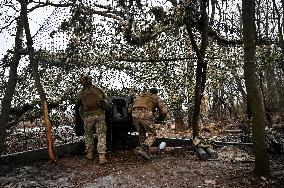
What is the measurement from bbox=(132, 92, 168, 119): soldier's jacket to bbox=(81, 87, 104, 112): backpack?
907mm

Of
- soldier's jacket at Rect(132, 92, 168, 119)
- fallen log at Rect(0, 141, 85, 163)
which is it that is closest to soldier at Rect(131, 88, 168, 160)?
soldier's jacket at Rect(132, 92, 168, 119)

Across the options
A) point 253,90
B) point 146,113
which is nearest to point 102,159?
point 146,113

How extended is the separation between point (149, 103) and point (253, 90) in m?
3.32

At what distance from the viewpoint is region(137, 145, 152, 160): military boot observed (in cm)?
931

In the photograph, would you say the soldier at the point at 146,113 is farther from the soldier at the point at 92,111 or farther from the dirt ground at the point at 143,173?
the soldier at the point at 92,111

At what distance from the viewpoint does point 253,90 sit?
24.1ft

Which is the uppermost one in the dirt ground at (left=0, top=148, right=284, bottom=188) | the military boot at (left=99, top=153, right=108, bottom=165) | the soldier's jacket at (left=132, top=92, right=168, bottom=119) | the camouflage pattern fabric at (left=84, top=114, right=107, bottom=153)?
the soldier's jacket at (left=132, top=92, right=168, bottom=119)

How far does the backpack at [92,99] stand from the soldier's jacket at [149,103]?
2.98 feet

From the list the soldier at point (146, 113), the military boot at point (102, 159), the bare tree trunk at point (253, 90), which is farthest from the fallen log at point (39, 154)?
the bare tree trunk at point (253, 90)

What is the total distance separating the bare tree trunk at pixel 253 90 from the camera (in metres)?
7.22

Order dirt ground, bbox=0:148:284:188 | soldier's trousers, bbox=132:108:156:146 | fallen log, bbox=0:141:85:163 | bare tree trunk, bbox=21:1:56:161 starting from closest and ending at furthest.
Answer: dirt ground, bbox=0:148:284:188
bare tree trunk, bbox=21:1:56:161
fallen log, bbox=0:141:85:163
soldier's trousers, bbox=132:108:156:146

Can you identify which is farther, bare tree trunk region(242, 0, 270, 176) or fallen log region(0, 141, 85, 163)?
fallen log region(0, 141, 85, 163)

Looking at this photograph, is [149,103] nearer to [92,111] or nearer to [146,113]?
[146,113]

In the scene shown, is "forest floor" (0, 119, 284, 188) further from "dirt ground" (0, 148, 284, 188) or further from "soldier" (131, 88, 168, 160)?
"soldier" (131, 88, 168, 160)
